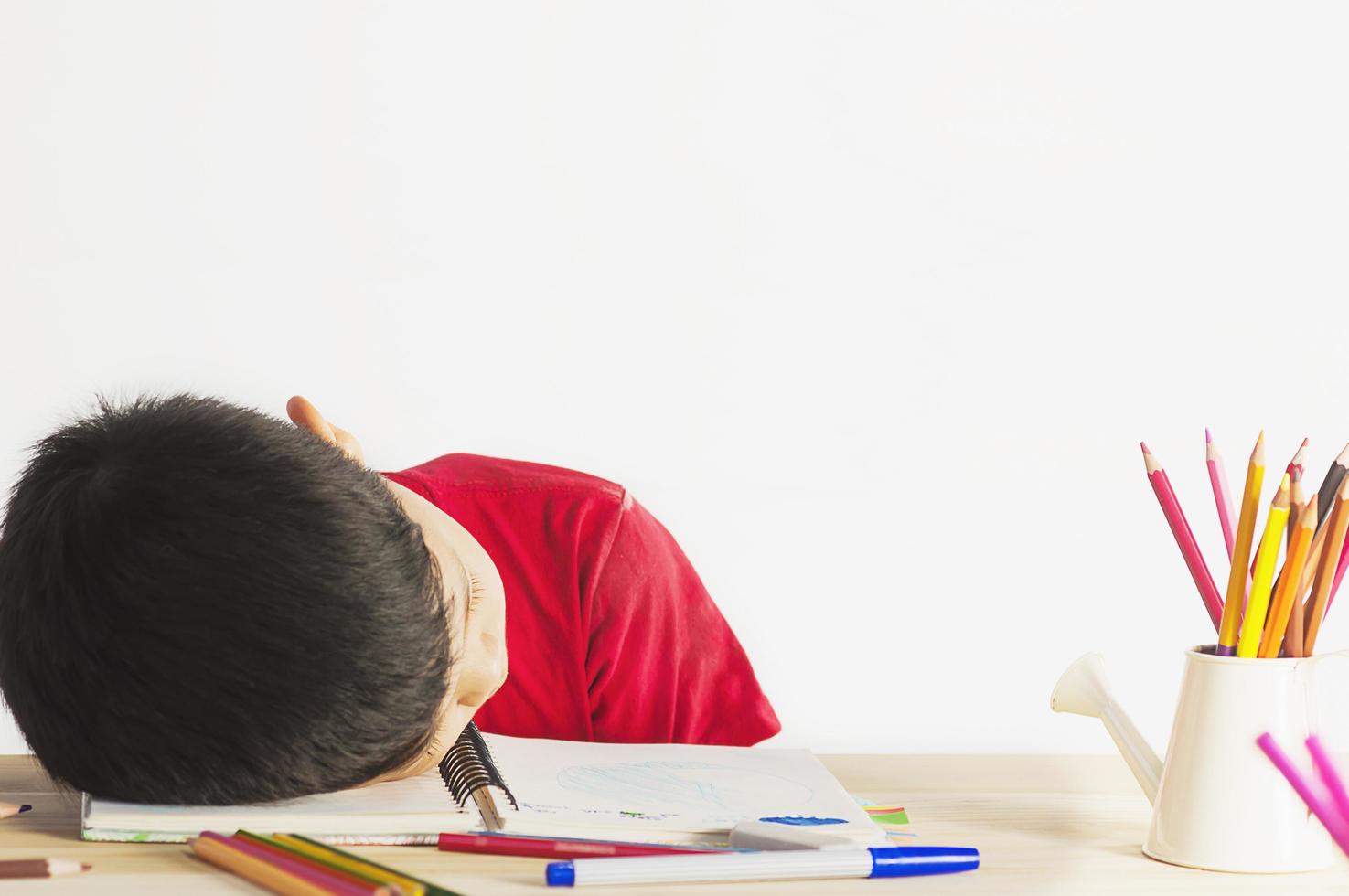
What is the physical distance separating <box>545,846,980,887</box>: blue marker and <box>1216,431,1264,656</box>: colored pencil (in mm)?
150

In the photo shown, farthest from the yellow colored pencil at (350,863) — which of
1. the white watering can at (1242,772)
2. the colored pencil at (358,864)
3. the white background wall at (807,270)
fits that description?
the white background wall at (807,270)

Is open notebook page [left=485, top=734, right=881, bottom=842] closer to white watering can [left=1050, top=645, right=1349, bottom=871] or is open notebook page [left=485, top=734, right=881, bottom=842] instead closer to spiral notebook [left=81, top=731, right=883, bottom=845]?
spiral notebook [left=81, top=731, right=883, bottom=845]

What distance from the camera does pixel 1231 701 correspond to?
0.57 metres

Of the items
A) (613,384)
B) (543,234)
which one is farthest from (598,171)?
(613,384)

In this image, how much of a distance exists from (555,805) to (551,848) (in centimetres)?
6

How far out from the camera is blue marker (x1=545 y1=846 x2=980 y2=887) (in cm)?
52

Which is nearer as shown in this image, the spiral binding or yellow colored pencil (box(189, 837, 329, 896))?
yellow colored pencil (box(189, 837, 329, 896))

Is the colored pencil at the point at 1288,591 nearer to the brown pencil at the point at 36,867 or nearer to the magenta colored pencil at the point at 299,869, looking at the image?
the magenta colored pencil at the point at 299,869

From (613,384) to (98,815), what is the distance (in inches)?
46.0

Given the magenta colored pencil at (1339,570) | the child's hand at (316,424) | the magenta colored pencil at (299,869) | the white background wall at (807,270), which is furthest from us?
the white background wall at (807,270)

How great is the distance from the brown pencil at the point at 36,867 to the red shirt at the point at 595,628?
0.45 meters

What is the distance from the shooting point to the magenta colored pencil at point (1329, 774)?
533mm

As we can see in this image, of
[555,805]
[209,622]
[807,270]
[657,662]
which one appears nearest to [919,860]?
[555,805]

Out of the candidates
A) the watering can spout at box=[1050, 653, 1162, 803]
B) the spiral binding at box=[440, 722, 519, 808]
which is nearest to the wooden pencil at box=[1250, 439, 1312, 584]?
the watering can spout at box=[1050, 653, 1162, 803]
